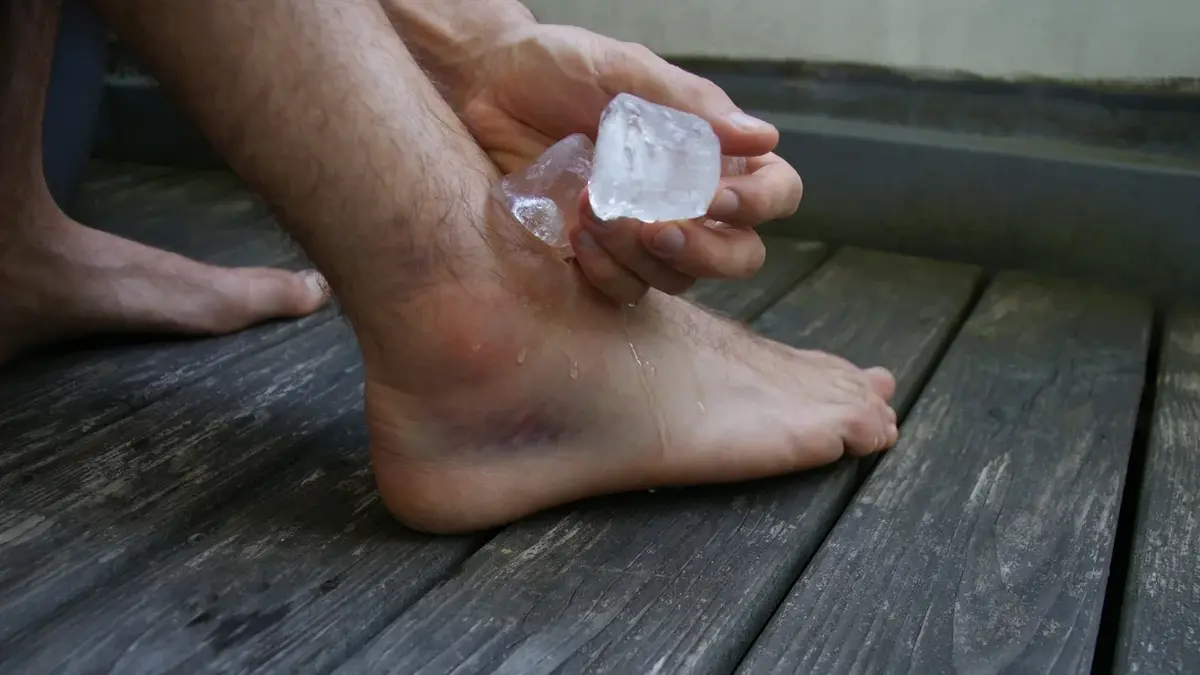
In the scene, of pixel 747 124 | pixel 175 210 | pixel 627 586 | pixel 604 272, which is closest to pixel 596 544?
pixel 627 586

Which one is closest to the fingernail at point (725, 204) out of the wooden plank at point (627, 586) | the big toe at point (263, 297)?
the wooden plank at point (627, 586)

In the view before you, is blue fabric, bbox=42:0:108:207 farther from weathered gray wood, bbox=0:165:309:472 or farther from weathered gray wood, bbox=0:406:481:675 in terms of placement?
weathered gray wood, bbox=0:406:481:675

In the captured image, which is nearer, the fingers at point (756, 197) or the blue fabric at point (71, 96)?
the fingers at point (756, 197)

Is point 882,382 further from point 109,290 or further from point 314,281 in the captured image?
point 109,290

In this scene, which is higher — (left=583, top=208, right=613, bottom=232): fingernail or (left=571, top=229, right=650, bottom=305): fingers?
(left=583, top=208, right=613, bottom=232): fingernail

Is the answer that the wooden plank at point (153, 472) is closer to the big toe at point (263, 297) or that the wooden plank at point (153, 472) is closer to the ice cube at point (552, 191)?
the big toe at point (263, 297)

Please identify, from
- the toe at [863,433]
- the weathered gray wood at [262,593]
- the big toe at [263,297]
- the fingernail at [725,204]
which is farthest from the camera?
the big toe at [263,297]

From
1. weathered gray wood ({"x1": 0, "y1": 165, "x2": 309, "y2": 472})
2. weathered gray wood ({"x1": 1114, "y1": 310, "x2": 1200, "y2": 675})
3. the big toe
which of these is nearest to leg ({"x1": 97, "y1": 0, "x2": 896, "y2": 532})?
weathered gray wood ({"x1": 1114, "y1": 310, "x2": 1200, "y2": 675})
